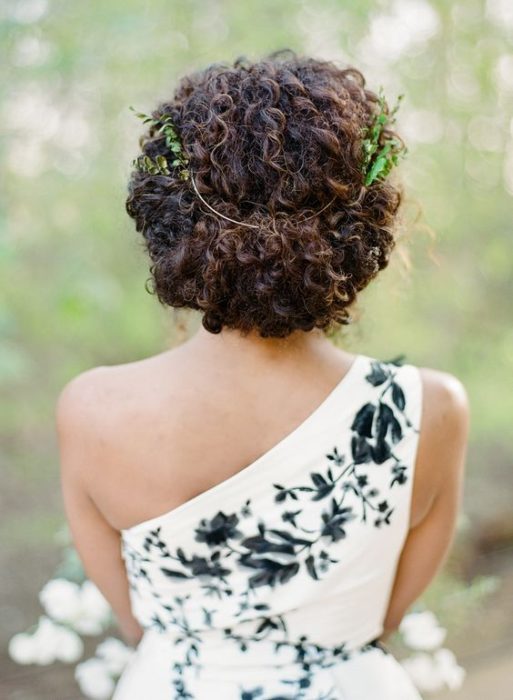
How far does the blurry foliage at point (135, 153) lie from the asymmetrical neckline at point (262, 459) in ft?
3.65

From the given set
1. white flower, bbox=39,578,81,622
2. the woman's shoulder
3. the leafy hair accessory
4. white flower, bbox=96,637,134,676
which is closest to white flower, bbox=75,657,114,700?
white flower, bbox=96,637,134,676

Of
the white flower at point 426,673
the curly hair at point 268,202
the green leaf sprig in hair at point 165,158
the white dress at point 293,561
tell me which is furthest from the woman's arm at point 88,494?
the white flower at point 426,673

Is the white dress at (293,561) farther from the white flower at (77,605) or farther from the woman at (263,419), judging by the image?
the white flower at (77,605)

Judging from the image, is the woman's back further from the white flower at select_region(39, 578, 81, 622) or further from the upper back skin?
the white flower at select_region(39, 578, 81, 622)

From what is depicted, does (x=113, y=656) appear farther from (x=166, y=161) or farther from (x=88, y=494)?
(x=166, y=161)

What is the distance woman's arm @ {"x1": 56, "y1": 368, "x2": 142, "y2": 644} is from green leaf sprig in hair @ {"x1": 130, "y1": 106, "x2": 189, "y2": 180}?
1.07 ft

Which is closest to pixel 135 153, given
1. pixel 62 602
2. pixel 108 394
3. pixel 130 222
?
pixel 130 222

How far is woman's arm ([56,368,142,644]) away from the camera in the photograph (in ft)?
4.09

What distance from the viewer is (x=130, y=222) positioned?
227 centimetres

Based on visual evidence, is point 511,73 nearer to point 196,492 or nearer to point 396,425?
point 396,425

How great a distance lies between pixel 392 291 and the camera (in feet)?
5.31

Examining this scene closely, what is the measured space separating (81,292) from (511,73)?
186 cm

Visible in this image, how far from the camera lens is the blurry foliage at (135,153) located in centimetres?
246

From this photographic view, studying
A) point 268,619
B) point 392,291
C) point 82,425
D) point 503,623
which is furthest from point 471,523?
point 82,425
